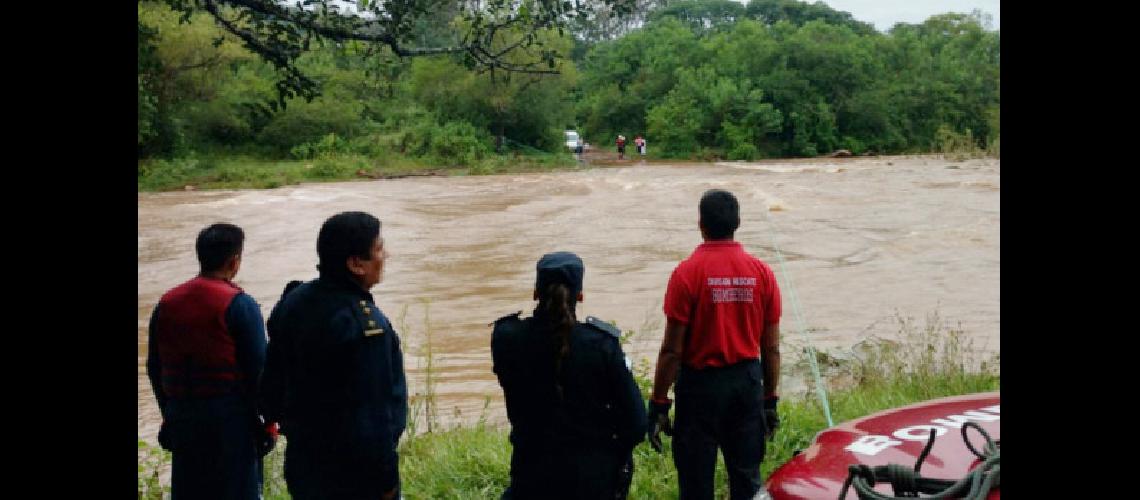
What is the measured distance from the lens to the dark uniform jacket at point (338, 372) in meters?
3.08

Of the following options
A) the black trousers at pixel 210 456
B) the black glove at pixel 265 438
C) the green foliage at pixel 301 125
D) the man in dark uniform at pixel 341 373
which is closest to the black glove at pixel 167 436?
the black trousers at pixel 210 456

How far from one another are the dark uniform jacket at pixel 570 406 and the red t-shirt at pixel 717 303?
0.65 m

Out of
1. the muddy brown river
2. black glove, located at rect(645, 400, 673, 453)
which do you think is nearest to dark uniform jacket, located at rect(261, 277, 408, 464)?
black glove, located at rect(645, 400, 673, 453)

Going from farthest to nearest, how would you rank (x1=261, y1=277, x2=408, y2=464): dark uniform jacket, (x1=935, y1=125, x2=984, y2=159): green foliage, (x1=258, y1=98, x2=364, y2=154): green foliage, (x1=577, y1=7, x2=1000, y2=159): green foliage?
(x1=577, y1=7, x2=1000, y2=159): green foliage → (x1=258, y1=98, x2=364, y2=154): green foliage → (x1=935, y1=125, x2=984, y2=159): green foliage → (x1=261, y1=277, x2=408, y2=464): dark uniform jacket

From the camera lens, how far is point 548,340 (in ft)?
10.5

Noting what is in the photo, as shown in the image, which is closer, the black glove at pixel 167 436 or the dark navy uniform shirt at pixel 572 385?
the dark navy uniform shirt at pixel 572 385

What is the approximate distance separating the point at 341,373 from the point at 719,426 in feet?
4.93

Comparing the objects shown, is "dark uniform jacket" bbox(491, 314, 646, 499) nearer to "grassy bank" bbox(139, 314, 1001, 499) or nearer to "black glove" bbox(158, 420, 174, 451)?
"black glove" bbox(158, 420, 174, 451)

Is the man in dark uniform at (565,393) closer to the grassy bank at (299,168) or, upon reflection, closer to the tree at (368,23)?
the tree at (368,23)

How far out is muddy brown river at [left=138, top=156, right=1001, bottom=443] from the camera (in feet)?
38.9
